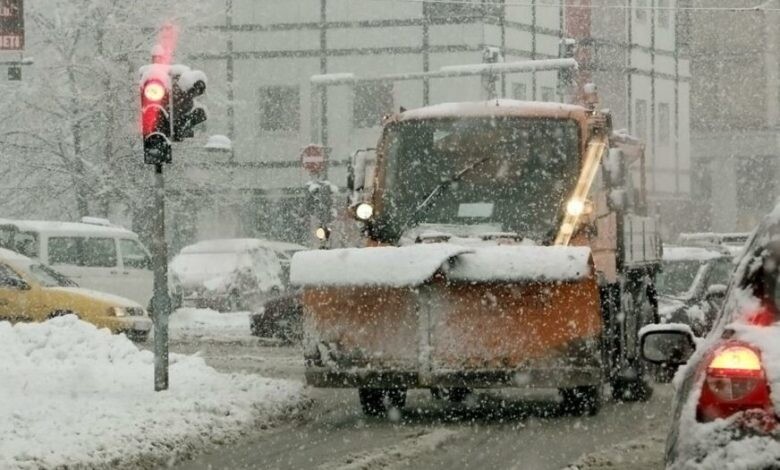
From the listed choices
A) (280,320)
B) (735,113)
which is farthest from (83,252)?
(735,113)

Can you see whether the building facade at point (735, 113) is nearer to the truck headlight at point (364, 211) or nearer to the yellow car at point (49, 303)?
the yellow car at point (49, 303)

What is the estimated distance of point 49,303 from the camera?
74.0ft

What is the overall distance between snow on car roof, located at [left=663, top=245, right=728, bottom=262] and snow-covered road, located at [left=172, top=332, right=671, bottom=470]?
296 cm

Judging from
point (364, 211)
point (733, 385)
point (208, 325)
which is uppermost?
point (364, 211)

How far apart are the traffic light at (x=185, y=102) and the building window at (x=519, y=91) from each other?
3225 centimetres

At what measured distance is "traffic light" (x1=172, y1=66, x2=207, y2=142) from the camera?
1409 centimetres

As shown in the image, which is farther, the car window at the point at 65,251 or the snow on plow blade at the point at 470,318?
the car window at the point at 65,251

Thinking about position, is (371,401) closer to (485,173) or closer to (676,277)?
(485,173)

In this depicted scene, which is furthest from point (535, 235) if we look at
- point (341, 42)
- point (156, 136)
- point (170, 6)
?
point (341, 42)

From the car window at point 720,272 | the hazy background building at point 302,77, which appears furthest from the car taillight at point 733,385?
the hazy background building at point 302,77

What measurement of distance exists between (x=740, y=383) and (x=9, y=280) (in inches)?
734

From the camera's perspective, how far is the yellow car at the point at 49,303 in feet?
74.1

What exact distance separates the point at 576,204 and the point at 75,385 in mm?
4563

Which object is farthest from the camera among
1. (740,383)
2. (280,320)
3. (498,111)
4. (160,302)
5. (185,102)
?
(280,320)
